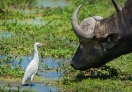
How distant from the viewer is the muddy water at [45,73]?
10360 mm

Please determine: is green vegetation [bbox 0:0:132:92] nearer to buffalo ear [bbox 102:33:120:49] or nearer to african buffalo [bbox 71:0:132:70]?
african buffalo [bbox 71:0:132:70]

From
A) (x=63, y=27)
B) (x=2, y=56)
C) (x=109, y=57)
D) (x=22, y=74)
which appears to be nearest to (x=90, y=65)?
(x=109, y=57)

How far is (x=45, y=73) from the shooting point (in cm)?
1151

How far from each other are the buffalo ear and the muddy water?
1051mm

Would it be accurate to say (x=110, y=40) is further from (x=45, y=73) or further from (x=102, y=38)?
(x=45, y=73)

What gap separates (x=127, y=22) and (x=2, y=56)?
2914 millimetres

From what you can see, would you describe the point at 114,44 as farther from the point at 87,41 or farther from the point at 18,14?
the point at 18,14

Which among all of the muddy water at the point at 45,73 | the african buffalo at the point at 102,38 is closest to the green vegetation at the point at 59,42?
the muddy water at the point at 45,73

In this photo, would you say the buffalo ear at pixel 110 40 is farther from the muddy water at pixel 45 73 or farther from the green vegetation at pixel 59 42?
the muddy water at pixel 45 73

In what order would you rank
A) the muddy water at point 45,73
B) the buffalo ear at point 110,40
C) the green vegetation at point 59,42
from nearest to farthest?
1. the muddy water at point 45,73
2. the green vegetation at point 59,42
3. the buffalo ear at point 110,40

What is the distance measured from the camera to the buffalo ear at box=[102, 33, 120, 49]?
1082 cm

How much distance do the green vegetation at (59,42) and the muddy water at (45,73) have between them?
0.53 ft

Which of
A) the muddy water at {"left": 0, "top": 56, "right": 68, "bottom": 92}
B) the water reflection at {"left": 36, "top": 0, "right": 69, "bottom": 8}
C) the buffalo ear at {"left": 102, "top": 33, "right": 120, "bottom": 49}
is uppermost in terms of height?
the buffalo ear at {"left": 102, "top": 33, "right": 120, "bottom": 49}

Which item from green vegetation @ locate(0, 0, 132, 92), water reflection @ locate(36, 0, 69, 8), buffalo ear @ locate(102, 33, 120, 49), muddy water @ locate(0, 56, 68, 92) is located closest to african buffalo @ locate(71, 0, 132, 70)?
buffalo ear @ locate(102, 33, 120, 49)
